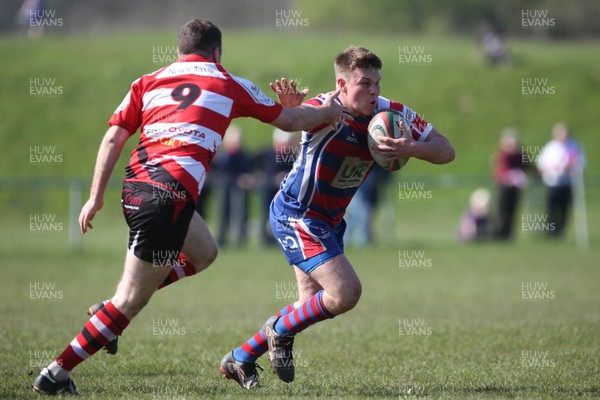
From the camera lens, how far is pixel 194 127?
5.35 m

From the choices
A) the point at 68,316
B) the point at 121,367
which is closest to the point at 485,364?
the point at 121,367

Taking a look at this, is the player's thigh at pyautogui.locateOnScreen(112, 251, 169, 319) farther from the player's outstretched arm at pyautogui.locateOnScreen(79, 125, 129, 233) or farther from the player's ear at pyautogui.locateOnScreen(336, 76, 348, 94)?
the player's ear at pyautogui.locateOnScreen(336, 76, 348, 94)

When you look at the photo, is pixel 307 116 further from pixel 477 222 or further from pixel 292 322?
pixel 477 222

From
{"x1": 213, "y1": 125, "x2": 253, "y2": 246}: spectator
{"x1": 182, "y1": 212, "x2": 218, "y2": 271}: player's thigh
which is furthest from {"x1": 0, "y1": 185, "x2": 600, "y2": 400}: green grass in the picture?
{"x1": 182, "y1": 212, "x2": 218, "y2": 271}: player's thigh

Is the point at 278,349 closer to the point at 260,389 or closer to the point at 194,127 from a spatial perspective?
the point at 260,389

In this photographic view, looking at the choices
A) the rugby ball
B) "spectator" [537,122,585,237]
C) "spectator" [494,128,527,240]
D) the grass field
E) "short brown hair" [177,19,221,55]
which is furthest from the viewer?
"spectator" [494,128,527,240]

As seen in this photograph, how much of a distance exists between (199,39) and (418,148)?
1543mm

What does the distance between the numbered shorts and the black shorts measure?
2.87 feet

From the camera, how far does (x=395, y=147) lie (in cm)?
561

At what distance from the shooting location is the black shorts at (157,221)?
206 inches

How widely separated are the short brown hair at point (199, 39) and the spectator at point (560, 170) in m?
14.7

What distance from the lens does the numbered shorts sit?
5.79 meters

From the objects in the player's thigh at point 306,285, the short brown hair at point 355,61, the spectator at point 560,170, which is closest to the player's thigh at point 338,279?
the player's thigh at point 306,285

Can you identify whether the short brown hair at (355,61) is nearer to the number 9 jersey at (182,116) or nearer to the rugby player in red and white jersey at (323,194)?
the rugby player in red and white jersey at (323,194)
